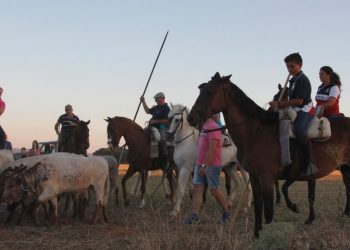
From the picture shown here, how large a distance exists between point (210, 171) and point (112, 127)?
4.99m

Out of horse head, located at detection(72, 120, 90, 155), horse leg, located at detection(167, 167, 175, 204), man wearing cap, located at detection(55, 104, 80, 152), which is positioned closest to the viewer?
horse head, located at detection(72, 120, 90, 155)

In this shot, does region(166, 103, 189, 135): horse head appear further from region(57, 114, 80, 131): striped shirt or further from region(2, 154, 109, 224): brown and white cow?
region(57, 114, 80, 131): striped shirt

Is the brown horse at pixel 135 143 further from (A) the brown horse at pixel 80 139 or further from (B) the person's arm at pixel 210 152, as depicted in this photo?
(B) the person's arm at pixel 210 152

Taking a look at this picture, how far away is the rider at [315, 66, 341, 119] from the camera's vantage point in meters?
8.95

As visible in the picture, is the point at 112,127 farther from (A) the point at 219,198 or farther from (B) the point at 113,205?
(A) the point at 219,198

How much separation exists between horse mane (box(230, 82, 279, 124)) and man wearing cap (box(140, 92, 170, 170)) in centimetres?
662

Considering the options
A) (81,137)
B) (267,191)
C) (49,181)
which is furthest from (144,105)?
(267,191)

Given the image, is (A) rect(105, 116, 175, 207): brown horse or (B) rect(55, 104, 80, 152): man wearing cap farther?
(A) rect(105, 116, 175, 207): brown horse

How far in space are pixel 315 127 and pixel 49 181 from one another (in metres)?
4.94

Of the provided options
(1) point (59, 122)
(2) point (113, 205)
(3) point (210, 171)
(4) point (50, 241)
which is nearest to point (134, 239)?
(4) point (50, 241)

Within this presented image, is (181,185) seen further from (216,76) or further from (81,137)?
(216,76)

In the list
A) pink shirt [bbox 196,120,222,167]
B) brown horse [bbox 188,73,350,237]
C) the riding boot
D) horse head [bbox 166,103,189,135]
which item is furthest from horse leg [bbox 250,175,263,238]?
the riding boot

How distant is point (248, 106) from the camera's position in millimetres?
7734

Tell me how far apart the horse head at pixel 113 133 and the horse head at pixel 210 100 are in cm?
666
